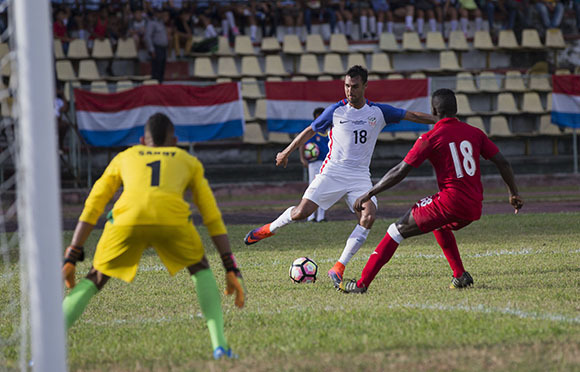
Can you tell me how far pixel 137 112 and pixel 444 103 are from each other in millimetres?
12664

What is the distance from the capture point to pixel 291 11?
24.2 metres

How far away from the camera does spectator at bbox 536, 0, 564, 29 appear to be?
2425 centimetres

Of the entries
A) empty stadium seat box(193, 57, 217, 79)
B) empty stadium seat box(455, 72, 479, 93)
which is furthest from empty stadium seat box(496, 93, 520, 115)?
empty stadium seat box(193, 57, 217, 79)

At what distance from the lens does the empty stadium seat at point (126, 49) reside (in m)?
22.2

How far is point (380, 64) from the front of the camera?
2258 centimetres

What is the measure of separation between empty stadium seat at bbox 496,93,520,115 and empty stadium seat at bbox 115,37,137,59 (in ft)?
34.3

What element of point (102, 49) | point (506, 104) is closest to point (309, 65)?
point (506, 104)

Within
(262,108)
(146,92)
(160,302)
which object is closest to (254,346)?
(160,302)

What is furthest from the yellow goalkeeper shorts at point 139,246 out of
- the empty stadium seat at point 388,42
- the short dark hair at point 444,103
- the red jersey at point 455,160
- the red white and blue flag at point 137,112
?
the empty stadium seat at point 388,42

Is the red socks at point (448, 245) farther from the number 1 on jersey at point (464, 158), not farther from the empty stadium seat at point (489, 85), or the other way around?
the empty stadium seat at point (489, 85)

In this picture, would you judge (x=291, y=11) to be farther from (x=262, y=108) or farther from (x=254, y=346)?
(x=254, y=346)

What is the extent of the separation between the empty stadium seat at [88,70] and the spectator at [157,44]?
1653 millimetres

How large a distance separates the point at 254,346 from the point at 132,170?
134cm

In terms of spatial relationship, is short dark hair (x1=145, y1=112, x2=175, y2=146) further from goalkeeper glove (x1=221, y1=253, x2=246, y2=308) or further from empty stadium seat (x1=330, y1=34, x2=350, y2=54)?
empty stadium seat (x1=330, y1=34, x2=350, y2=54)
